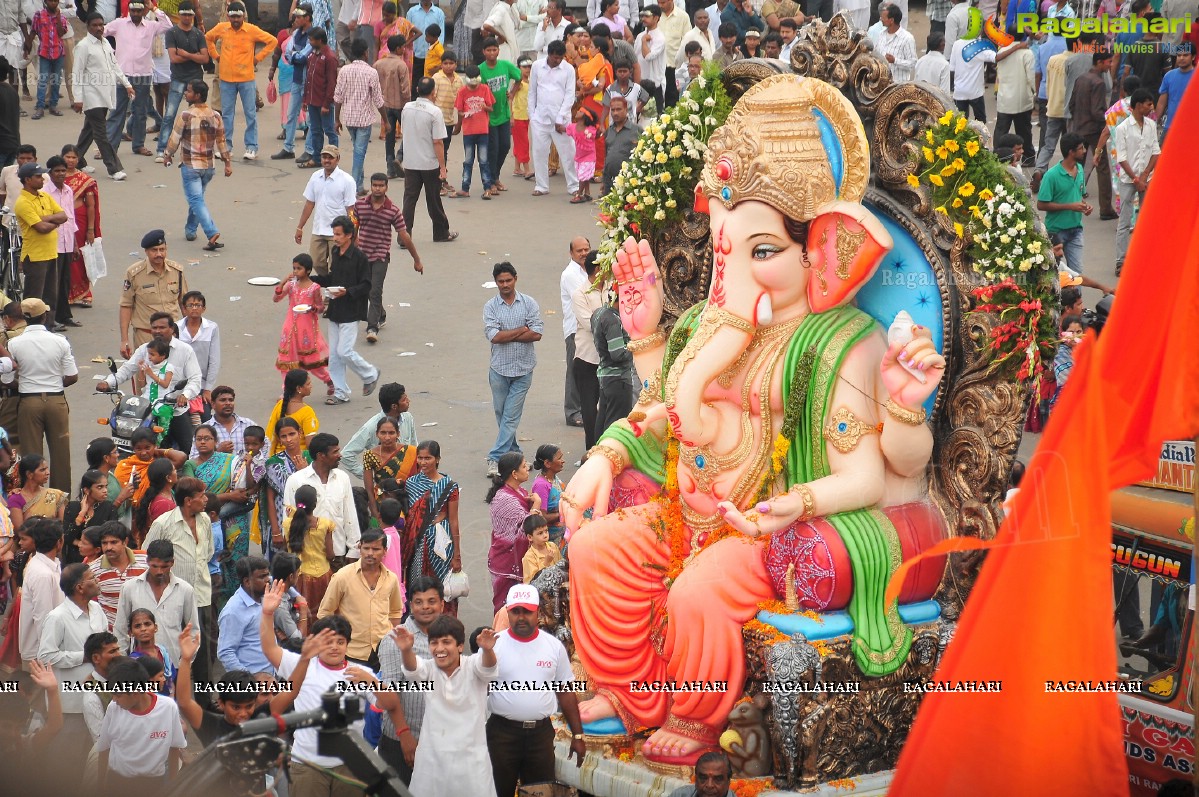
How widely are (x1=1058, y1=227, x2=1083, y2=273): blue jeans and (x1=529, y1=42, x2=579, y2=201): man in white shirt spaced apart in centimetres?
588

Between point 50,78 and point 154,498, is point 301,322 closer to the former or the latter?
point 154,498

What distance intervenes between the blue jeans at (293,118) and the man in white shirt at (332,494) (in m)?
10.4

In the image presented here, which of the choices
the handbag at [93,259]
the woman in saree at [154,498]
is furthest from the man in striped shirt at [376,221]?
the woman in saree at [154,498]

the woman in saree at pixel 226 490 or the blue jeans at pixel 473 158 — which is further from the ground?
the blue jeans at pixel 473 158

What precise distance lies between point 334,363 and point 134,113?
721 cm

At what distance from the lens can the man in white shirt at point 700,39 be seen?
19625 millimetres

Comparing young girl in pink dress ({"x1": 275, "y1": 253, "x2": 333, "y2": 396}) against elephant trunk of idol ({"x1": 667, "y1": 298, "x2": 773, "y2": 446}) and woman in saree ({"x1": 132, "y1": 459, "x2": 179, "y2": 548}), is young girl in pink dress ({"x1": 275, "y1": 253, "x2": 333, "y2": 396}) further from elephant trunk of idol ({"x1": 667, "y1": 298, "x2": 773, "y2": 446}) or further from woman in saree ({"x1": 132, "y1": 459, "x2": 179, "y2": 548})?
elephant trunk of idol ({"x1": 667, "y1": 298, "x2": 773, "y2": 446})

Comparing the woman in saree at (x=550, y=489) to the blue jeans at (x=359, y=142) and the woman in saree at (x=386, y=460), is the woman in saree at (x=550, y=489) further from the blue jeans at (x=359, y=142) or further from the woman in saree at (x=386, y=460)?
Result: the blue jeans at (x=359, y=142)

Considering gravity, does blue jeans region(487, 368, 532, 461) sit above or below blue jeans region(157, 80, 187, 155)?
below

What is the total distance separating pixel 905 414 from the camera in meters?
8.04

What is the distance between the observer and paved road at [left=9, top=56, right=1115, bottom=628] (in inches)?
549

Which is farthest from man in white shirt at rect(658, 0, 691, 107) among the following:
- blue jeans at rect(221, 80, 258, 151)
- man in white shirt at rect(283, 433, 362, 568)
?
man in white shirt at rect(283, 433, 362, 568)

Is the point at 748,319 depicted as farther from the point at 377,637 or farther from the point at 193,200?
the point at 193,200

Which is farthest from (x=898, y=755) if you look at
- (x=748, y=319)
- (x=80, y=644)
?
(x=80, y=644)
